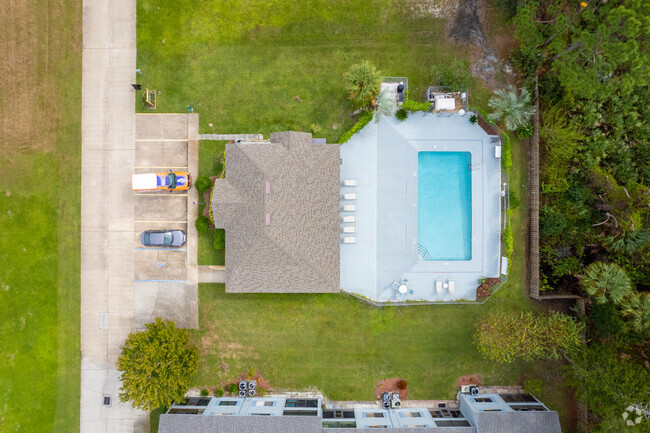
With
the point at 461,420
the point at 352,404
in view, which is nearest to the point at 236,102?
the point at 352,404

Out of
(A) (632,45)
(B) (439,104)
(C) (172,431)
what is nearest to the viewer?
(A) (632,45)

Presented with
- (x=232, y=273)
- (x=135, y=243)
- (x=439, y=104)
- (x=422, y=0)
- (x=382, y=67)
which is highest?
(x=422, y=0)

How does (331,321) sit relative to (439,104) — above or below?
below

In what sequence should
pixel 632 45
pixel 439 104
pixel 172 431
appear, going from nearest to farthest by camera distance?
pixel 632 45 < pixel 172 431 < pixel 439 104

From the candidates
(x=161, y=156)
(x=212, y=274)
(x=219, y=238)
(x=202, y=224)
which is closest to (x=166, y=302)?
(x=212, y=274)

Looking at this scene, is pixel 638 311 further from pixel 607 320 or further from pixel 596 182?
pixel 596 182

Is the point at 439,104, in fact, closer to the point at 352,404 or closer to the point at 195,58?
the point at 195,58
